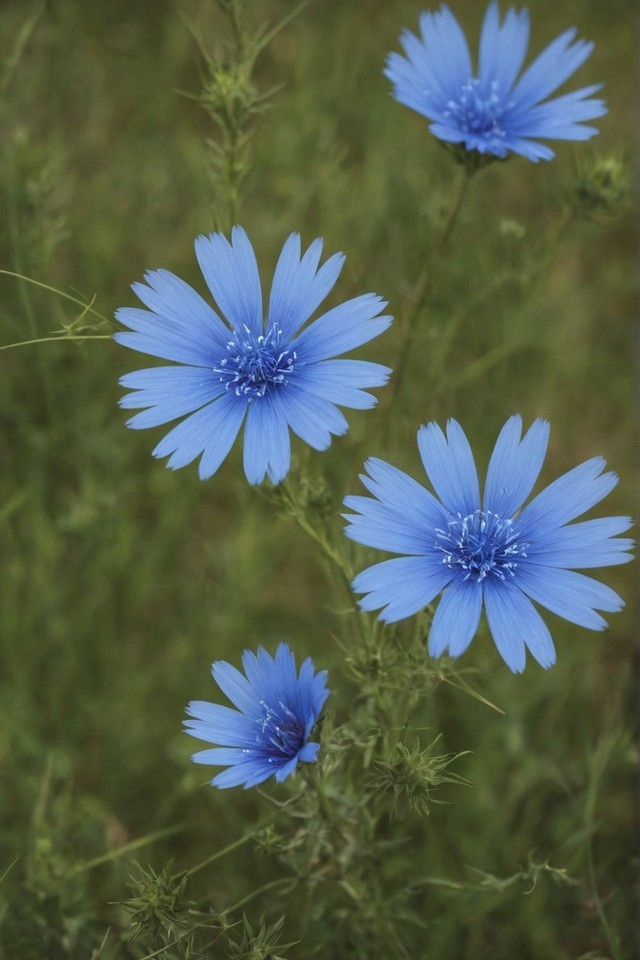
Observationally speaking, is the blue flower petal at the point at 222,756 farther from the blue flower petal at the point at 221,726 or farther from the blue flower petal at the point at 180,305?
the blue flower petal at the point at 180,305

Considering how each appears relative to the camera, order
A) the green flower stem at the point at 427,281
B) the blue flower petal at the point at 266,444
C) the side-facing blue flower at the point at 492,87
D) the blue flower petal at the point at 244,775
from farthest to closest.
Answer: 1. the green flower stem at the point at 427,281
2. the side-facing blue flower at the point at 492,87
3. the blue flower petal at the point at 266,444
4. the blue flower petal at the point at 244,775

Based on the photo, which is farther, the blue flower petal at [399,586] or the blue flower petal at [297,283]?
the blue flower petal at [297,283]

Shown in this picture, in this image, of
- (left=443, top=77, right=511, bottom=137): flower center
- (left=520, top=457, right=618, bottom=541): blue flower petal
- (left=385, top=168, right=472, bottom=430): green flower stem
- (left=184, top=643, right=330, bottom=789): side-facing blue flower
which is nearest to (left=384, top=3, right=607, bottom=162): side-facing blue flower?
(left=443, top=77, right=511, bottom=137): flower center

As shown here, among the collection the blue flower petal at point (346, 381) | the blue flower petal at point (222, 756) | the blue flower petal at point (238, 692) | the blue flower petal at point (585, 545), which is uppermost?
the blue flower petal at point (346, 381)

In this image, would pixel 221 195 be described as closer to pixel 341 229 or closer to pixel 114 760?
pixel 341 229

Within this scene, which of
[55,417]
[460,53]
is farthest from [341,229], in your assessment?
[55,417]

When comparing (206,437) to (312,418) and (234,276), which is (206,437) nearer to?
(312,418)

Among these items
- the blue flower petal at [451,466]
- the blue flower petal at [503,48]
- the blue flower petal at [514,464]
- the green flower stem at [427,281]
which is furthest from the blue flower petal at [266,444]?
the blue flower petal at [503,48]

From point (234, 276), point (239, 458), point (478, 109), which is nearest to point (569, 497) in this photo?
point (234, 276)
